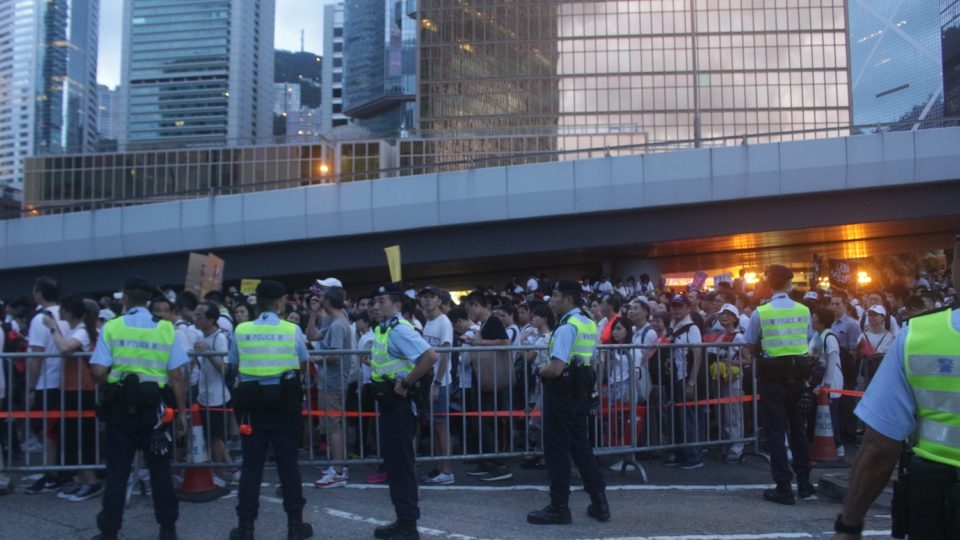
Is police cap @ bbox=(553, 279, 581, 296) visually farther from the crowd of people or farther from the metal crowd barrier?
the metal crowd barrier

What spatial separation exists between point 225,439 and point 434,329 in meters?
2.33

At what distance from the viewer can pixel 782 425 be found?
6957 mm

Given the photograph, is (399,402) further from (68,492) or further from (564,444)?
(68,492)

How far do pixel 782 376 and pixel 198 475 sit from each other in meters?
5.31

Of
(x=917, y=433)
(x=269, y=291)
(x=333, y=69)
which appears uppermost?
(x=333, y=69)

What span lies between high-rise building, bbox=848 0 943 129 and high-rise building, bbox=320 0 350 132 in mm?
82495

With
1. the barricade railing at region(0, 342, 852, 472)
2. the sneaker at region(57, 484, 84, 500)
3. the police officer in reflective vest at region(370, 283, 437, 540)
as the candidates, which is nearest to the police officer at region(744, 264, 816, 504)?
the barricade railing at region(0, 342, 852, 472)

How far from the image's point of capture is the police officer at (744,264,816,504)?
22.7 ft

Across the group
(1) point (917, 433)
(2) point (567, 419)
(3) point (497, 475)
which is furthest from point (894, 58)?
(1) point (917, 433)

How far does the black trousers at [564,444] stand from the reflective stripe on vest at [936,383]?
142 inches

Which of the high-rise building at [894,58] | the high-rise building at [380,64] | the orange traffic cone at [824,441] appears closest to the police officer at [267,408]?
the orange traffic cone at [824,441]

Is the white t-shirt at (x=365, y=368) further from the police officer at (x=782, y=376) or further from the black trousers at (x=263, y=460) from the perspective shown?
the police officer at (x=782, y=376)

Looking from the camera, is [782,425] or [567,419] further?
[782,425]

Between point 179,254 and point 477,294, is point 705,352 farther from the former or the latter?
point 179,254
